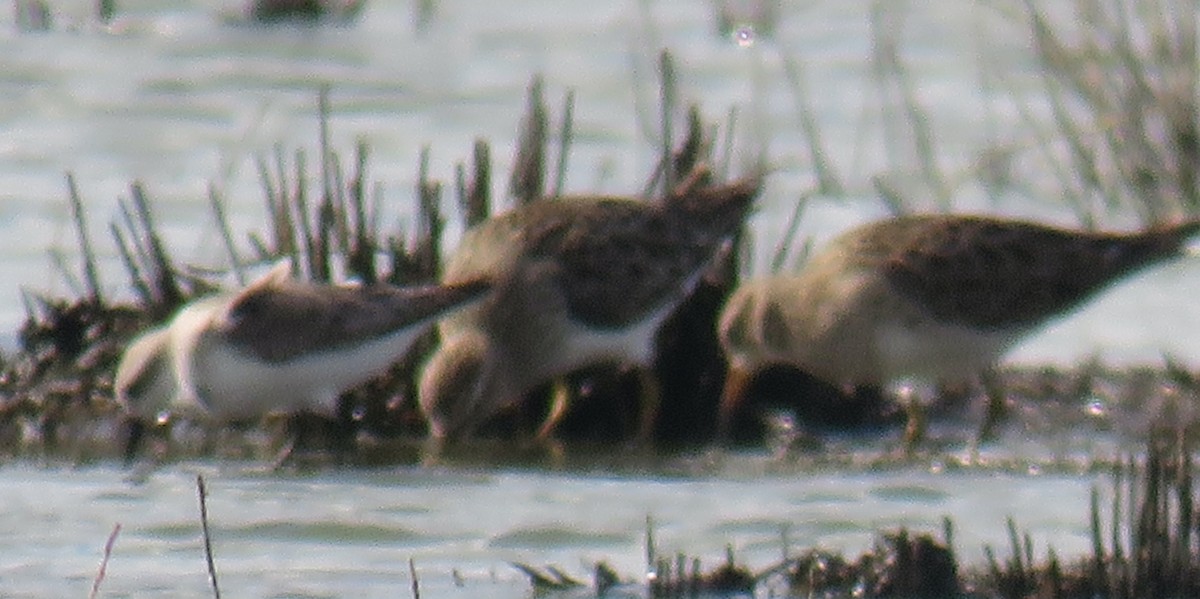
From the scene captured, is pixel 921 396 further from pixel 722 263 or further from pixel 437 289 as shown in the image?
pixel 437 289

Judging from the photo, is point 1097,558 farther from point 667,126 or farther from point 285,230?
point 285,230

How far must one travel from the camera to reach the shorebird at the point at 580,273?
8.95 metres

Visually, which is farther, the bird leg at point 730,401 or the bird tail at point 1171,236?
the bird tail at point 1171,236

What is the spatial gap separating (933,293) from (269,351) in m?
2.28

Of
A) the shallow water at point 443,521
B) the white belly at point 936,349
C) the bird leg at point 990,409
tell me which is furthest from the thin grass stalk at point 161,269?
the bird leg at point 990,409

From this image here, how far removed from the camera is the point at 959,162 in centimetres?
1231

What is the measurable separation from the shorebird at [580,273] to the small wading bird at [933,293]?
0.88 feet

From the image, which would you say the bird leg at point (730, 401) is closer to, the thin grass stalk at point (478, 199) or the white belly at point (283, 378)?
the white belly at point (283, 378)

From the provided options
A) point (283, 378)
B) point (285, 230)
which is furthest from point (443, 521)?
point (285, 230)

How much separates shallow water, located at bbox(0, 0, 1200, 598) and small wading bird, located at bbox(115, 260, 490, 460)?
0.31m

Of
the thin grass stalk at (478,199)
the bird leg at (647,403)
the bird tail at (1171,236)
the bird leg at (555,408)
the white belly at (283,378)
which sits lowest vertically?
the bird leg at (555,408)

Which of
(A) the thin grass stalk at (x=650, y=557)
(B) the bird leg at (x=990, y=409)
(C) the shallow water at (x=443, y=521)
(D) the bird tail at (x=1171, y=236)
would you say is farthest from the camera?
(D) the bird tail at (x=1171, y=236)

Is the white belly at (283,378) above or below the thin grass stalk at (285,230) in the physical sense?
below

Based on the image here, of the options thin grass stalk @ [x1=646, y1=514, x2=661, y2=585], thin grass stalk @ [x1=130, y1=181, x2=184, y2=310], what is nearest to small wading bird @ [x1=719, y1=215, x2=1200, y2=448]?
thin grass stalk @ [x1=130, y1=181, x2=184, y2=310]
